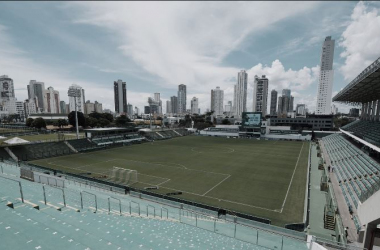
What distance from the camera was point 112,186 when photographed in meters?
23.3

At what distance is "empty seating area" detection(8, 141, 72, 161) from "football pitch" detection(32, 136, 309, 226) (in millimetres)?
3212

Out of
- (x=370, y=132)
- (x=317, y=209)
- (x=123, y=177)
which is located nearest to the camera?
(x=317, y=209)

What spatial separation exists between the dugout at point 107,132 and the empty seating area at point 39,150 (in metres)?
7.58

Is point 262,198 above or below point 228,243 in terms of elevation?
below

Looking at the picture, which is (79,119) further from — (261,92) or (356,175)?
(261,92)

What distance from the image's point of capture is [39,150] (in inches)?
1647

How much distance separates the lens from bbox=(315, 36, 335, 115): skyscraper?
519ft

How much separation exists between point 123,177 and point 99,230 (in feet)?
62.2

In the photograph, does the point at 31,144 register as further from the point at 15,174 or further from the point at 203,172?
the point at 203,172

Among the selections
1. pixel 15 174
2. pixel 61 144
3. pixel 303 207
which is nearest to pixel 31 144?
pixel 61 144

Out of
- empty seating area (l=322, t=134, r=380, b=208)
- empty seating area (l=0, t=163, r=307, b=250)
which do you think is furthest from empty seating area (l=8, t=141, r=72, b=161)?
empty seating area (l=322, t=134, r=380, b=208)

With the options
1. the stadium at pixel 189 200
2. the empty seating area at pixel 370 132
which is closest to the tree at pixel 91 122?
the stadium at pixel 189 200

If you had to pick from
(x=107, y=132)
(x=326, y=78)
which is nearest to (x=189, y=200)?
(x=107, y=132)

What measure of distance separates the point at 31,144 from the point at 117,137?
71.3 feet
